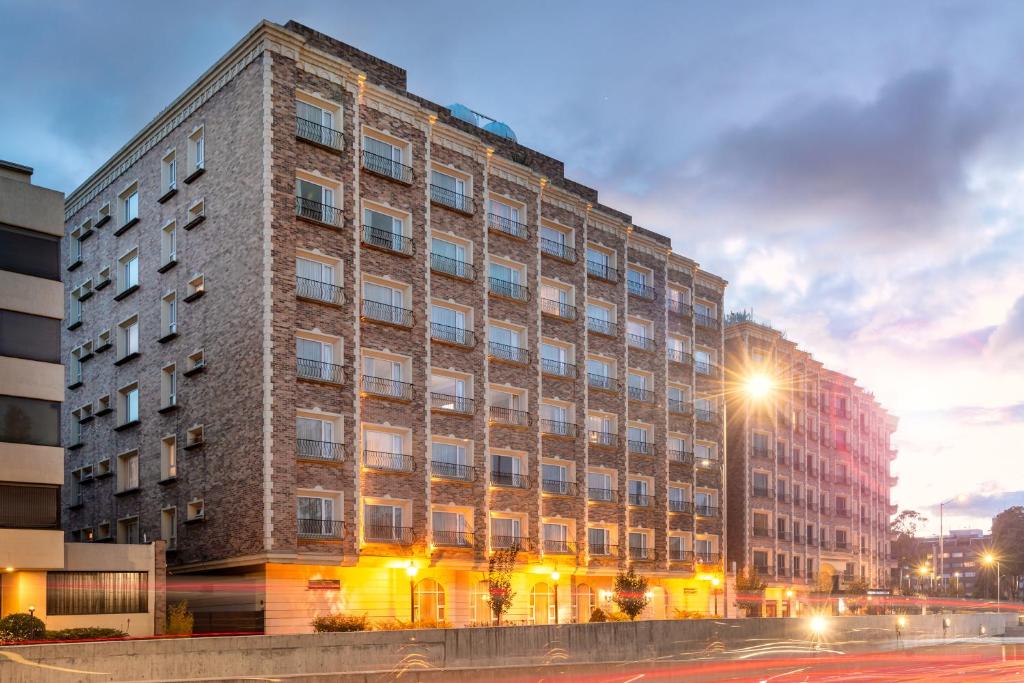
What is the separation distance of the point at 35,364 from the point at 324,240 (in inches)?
530

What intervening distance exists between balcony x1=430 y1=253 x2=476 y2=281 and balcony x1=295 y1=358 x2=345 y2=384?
27.2 feet

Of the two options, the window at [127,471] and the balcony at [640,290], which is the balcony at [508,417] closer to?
the balcony at [640,290]

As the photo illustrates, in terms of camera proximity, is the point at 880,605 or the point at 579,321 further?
the point at 880,605

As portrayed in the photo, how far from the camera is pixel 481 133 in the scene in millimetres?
58219

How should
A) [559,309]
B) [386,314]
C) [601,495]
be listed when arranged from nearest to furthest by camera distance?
[386,314]
[559,309]
[601,495]

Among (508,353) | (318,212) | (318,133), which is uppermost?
(318,133)

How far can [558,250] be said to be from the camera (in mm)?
61500

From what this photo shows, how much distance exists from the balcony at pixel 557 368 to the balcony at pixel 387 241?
38.7 feet

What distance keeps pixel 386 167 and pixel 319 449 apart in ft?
45.5

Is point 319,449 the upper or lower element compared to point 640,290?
lower

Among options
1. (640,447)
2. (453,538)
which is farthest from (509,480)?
(640,447)

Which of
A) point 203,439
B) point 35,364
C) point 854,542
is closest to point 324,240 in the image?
point 203,439

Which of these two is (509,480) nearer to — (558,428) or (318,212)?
(558,428)

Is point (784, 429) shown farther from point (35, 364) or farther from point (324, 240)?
point (35, 364)
